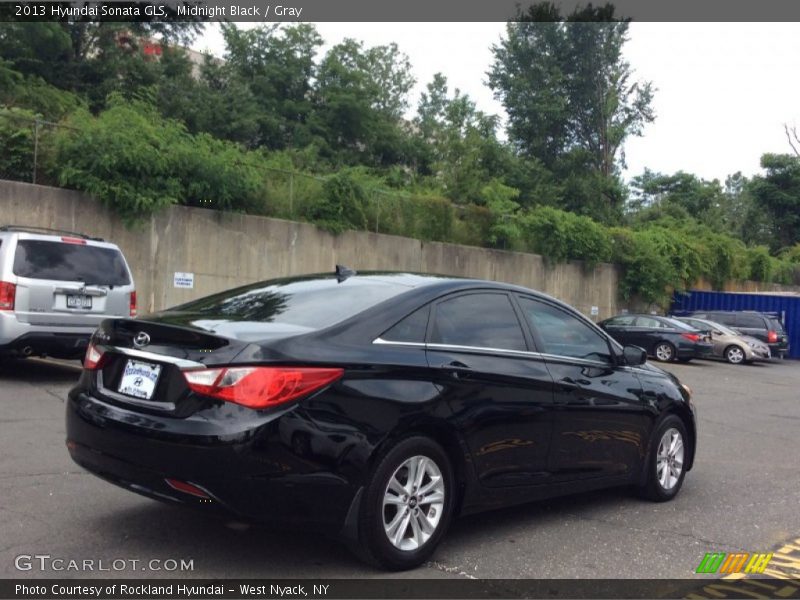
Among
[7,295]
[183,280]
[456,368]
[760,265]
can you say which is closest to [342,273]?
[456,368]

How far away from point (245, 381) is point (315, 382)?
1.17ft

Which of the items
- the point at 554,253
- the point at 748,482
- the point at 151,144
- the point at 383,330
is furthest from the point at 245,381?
the point at 554,253

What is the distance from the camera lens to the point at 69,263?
35.4 feet

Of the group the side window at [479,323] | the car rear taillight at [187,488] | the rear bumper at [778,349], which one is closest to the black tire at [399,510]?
the side window at [479,323]

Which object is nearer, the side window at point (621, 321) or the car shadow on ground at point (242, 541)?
the car shadow on ground at point (242, 541)

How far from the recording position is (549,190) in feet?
138

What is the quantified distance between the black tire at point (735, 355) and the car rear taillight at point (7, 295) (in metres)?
22.4

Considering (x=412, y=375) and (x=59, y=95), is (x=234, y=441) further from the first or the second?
(x=59, y=95)

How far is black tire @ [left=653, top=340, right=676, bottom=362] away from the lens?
2491cm

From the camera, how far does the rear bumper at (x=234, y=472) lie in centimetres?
423

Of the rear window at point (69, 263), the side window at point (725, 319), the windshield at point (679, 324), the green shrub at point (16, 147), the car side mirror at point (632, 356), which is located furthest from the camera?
the side window at point (725, 319)

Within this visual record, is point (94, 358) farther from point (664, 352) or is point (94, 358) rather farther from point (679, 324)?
point (679, 324)

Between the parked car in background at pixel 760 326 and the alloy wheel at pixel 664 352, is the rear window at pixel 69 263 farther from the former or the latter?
the parked car in background at pixel 760 326

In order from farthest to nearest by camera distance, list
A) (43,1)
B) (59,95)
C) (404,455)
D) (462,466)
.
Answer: (43,1) → (59,95) → (462,466) → (404,455)
